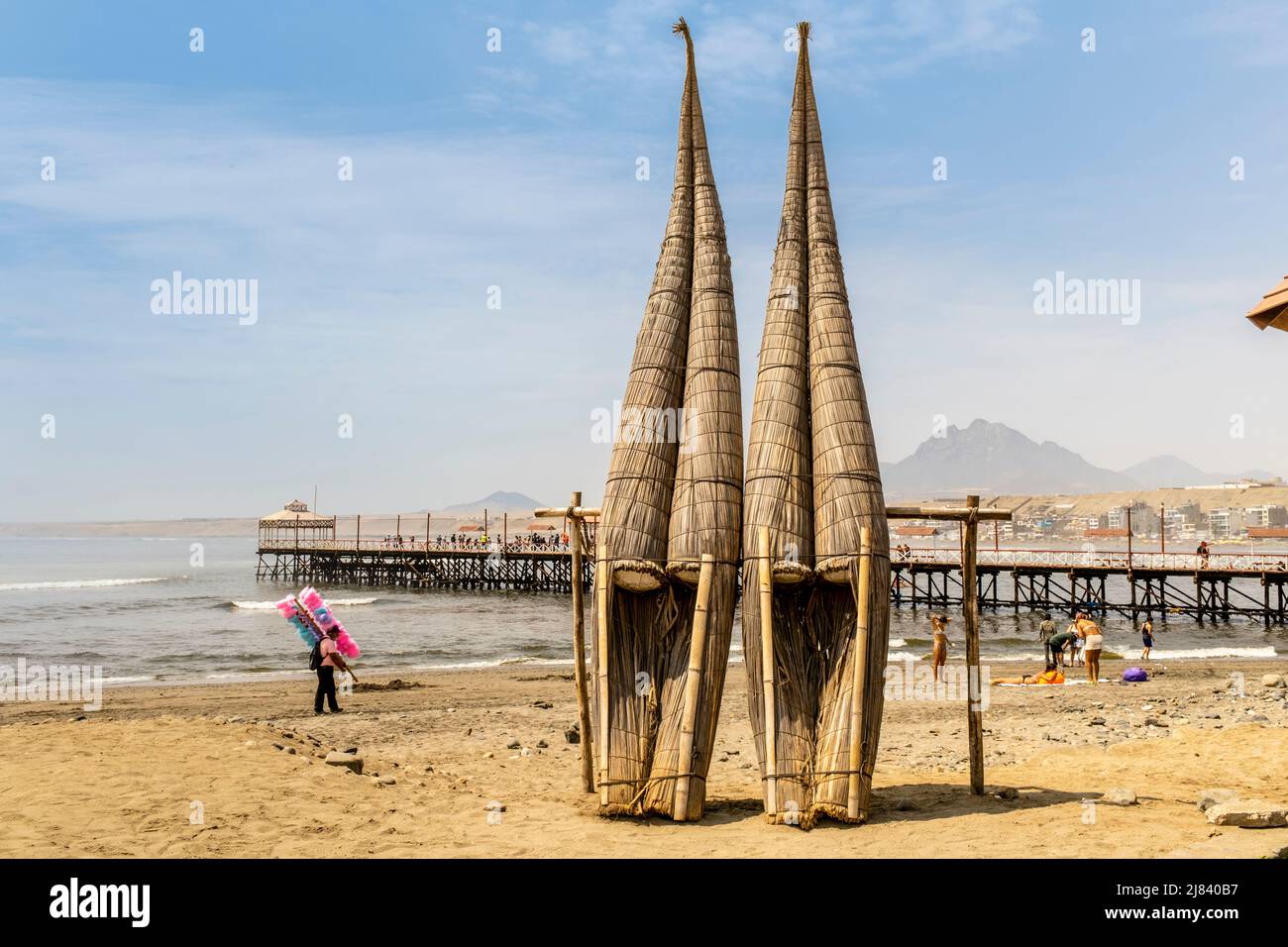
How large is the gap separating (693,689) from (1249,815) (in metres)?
4.42

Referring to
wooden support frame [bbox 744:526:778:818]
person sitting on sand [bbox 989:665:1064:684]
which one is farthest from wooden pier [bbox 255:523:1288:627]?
wooden support frame [bbox 744:526:778:818]

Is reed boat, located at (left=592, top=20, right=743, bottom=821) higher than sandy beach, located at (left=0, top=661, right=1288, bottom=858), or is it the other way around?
reed boat, located at (left=592, top=20, right=743, bottom=821)

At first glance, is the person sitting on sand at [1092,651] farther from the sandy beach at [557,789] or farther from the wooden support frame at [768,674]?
the wooden support frame at [768,674]

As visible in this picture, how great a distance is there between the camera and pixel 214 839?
26.0ft

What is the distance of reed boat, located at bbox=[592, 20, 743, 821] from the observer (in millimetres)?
8805

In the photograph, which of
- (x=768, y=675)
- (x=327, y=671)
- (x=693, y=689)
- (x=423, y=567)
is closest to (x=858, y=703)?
(x=768, y=675)

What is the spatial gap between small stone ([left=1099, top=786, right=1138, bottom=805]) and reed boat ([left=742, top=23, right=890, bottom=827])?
7.28 feet

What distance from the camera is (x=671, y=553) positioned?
9.07 metres

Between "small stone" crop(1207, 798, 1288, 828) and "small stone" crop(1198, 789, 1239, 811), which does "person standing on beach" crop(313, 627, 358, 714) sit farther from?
"small stone" crop(1207, 798, 1288, 828)

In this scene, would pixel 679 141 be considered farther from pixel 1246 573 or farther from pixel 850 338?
pixel 1246 573

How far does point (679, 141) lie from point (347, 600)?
1806 inches

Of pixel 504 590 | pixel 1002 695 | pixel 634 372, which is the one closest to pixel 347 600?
pixel 504 590
